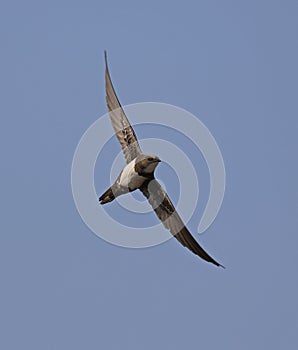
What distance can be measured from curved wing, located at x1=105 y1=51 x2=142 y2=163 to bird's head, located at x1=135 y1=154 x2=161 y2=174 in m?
0.89

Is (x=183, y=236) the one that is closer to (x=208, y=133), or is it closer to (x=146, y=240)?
(x=146, y=240)

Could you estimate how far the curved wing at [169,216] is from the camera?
16.1 m

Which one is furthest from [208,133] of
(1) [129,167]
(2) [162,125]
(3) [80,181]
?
(3) [80,181]

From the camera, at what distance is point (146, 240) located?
15219 mm

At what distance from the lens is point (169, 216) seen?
16.6 m

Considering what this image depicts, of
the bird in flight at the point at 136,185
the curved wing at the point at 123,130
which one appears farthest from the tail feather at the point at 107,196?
the curved wing at the point at 123,130

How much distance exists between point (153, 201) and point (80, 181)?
206cm

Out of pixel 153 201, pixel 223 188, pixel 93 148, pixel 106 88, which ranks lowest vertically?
pixel 223 188

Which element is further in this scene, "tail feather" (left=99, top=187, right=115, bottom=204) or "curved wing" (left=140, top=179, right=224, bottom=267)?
"curved wing" (left=140, top=179, right=224, bottom=267)

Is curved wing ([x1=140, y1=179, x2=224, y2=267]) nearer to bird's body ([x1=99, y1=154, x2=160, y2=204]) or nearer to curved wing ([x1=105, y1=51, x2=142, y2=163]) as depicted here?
bird's body ([x1=99, y1=154, x2=160, y2=204])

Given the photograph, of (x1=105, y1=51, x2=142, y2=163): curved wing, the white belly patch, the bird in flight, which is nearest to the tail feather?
the bird in flight

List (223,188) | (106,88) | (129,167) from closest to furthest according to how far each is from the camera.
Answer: (223,188), (129,167), (106,88)

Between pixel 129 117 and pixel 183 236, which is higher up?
pixel 129 117

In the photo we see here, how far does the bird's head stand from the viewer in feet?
48.8
